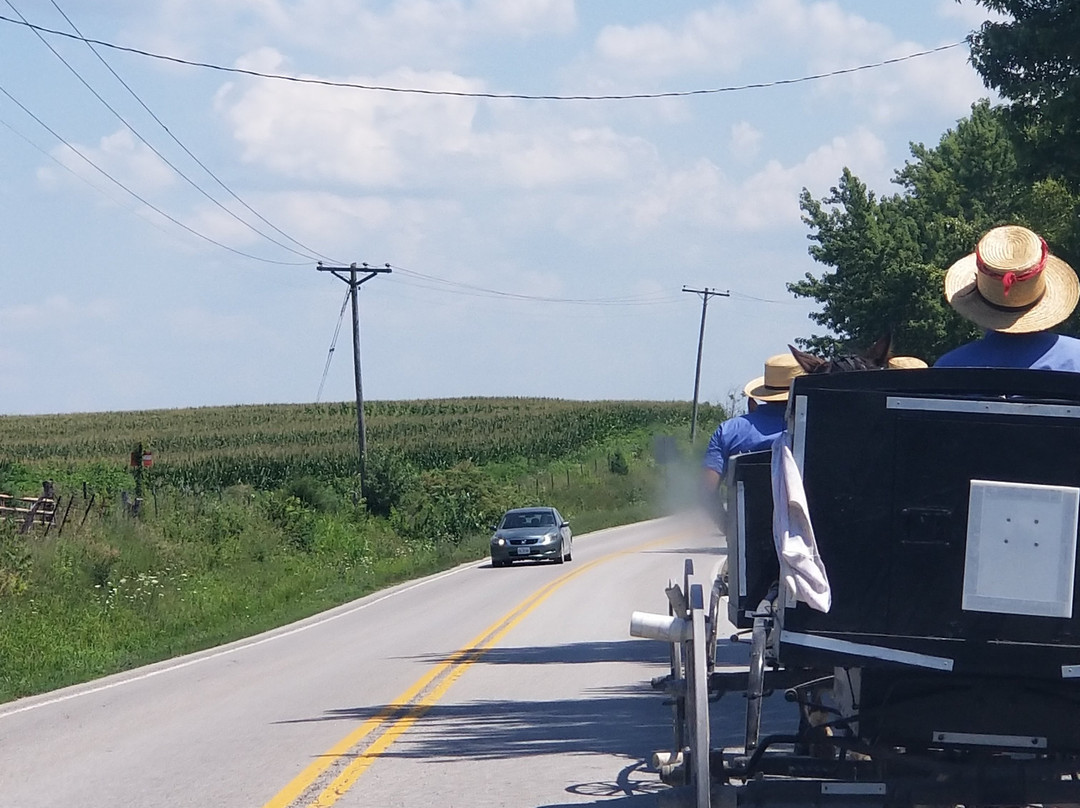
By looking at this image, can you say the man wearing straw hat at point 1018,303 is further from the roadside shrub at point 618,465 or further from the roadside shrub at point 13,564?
the roadside shrub at point 618,465

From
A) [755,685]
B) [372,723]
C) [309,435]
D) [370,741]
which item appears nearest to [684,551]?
[372,723]

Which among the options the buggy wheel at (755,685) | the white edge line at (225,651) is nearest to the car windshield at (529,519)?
the white edge line at (225,651)

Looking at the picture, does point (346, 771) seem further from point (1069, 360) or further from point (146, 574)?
point (146, 574)

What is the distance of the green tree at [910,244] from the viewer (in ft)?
115

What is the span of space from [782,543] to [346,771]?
4.86 m

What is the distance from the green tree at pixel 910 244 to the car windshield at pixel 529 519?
8358 mm

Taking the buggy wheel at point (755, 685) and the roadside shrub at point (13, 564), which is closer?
Answer: the buggy wheel at point (755, 685)

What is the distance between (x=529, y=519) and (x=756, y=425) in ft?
99.3

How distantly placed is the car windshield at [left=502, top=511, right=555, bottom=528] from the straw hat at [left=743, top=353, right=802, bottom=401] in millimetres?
29818

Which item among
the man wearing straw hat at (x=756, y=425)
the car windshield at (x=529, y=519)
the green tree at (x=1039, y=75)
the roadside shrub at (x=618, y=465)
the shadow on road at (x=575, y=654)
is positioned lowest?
the shadow on road at (x=575, y=654)

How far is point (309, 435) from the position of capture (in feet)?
271

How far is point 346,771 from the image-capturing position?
9414mm

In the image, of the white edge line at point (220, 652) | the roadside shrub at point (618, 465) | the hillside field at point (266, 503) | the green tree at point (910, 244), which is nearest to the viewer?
the white edge line at point (220, 652)

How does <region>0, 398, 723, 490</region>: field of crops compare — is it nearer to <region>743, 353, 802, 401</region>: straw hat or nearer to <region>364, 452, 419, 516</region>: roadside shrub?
<region>364, 452, 419, 516</region>: roadside shrub
